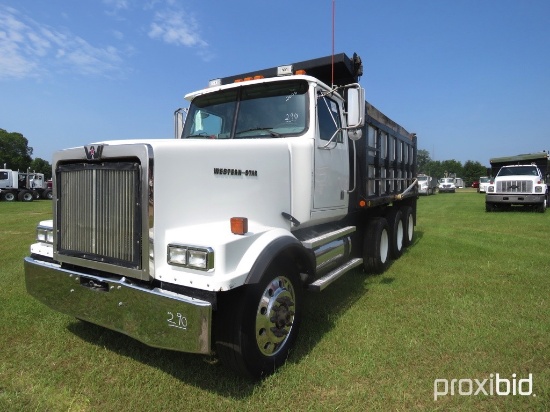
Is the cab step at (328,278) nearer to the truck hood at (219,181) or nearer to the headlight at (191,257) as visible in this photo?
the truck hood at (219,181)

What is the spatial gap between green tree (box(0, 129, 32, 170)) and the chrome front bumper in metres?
80.5

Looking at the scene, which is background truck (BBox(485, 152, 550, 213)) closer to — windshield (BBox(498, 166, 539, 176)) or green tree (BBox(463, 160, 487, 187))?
windshield (BBox(498, 166, 539, 176))

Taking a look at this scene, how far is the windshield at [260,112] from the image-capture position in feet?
13.0

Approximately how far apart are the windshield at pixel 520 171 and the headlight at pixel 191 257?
1836cm

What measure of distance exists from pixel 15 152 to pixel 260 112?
8605 cm

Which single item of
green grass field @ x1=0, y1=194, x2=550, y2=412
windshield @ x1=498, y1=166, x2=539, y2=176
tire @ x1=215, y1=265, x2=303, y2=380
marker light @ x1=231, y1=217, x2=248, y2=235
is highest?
windshield @ x1=498, y1=166, x2=539, y2=176

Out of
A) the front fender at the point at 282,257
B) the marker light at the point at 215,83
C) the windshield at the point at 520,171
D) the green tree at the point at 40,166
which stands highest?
the green tree at the point at 40,166

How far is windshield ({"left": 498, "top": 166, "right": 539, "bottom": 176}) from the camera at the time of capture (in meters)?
16.6

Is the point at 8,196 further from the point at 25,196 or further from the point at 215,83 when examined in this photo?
the point at 215,83

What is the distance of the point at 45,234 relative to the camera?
3518 millimetres

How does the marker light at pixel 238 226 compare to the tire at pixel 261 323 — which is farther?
the marker light at pixel 238 226

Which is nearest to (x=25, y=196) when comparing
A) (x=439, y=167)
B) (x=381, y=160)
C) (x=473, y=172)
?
(x=381, y=160)

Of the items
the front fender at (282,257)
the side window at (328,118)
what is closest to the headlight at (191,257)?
the front fender at (282,257)

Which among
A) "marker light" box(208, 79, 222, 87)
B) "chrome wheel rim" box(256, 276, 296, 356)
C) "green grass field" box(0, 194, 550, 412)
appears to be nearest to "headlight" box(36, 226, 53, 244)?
"green grass field" box(0, 194, 550, 412)
